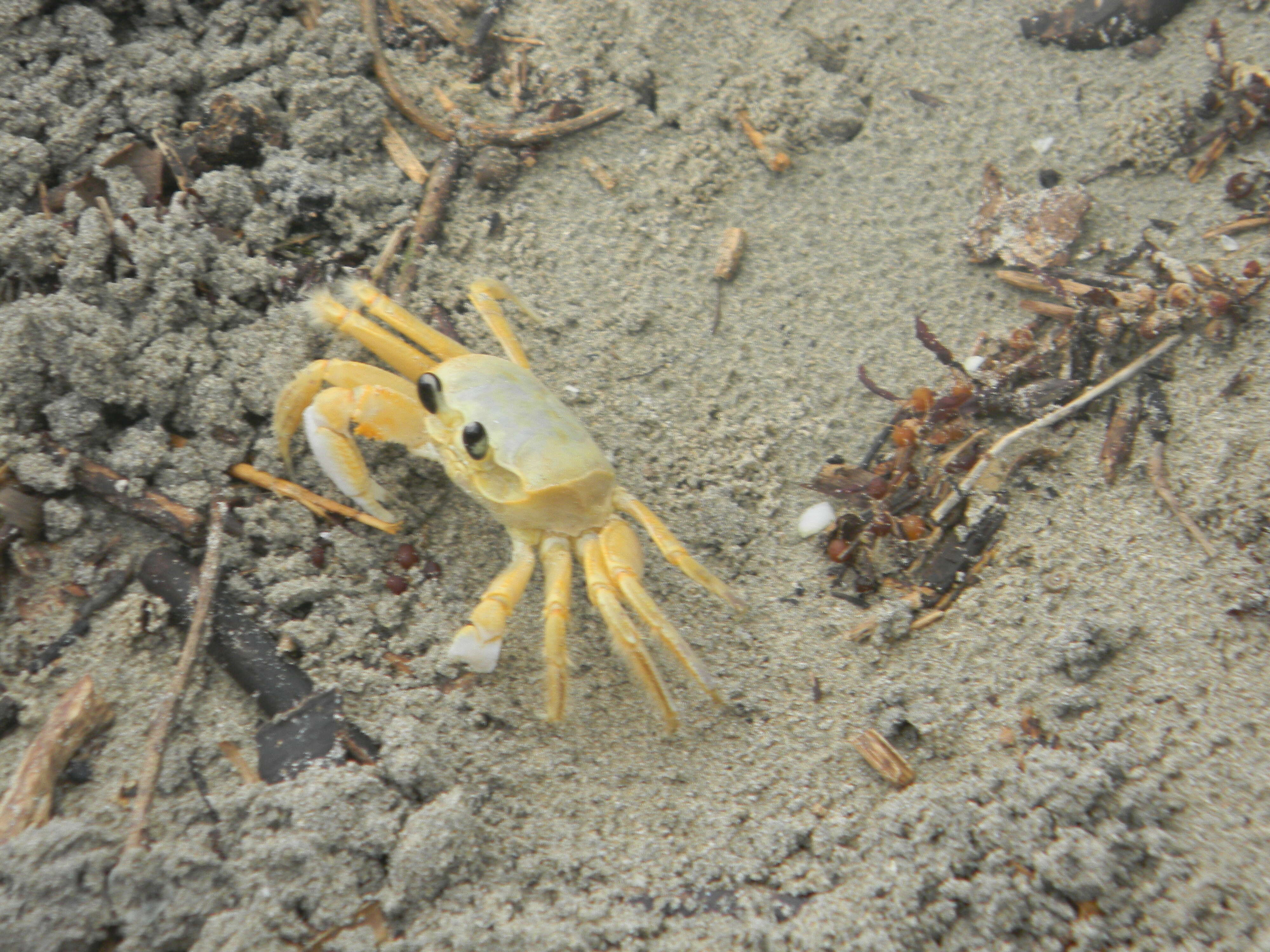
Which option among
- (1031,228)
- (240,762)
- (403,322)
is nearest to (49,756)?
(240,762)

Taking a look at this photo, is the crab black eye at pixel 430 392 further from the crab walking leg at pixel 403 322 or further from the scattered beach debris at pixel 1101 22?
the scattered beach debris at pixel 1101 22

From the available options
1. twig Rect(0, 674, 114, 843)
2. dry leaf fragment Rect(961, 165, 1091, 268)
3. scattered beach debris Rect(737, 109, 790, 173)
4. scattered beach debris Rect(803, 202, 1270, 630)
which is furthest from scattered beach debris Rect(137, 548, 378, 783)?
dry leaf fragment Rect(961, 165, 1091, 268)

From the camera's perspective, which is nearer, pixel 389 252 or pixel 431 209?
pixel 389 252

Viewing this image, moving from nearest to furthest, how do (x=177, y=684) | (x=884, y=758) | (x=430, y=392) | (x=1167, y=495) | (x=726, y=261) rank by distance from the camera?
(x=177, y=684), (x=884, y=758), (x=1167, y=495), (x=430, y=392), (x=726, y=261)

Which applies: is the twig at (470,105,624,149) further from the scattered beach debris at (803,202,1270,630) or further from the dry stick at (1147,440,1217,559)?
the dry stick at (1147,440,1217,559)

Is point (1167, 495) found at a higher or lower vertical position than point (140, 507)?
lower

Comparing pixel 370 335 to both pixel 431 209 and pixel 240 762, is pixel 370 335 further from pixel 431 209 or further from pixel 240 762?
pixel 240 762
